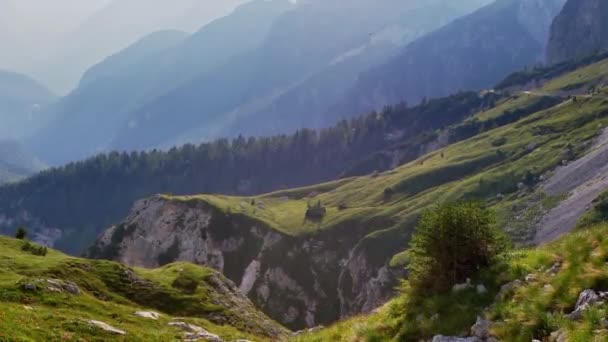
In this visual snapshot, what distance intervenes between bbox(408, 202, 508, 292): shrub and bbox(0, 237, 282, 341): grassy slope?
16844 millimetres

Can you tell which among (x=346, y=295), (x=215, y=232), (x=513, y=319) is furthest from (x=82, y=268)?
(x=215, y=232)

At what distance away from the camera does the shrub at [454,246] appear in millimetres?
17453

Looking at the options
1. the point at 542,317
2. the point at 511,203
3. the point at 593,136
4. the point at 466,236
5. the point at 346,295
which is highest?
the point at 466,236

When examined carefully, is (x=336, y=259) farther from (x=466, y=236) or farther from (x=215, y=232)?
(x=466, y=236)

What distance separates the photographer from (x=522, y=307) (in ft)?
44.7

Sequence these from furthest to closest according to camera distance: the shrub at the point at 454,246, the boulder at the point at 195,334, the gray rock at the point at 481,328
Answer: the boulder at the point at 195,334
the shrub at the point at 454,246
the gray rock at the point at 481,328

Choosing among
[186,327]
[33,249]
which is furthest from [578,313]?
[33,249]

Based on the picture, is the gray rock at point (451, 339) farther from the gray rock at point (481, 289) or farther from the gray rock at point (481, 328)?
the gray rock at point (481, 289)

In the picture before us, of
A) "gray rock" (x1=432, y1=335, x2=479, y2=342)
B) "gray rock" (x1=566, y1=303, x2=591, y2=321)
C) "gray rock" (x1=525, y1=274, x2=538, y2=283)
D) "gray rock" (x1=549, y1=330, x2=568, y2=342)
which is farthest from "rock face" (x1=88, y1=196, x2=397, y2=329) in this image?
"gray rock" (x1=549, y1=330, x2=568, y2=342)

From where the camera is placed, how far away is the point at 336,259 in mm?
135125

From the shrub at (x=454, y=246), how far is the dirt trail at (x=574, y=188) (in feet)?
287

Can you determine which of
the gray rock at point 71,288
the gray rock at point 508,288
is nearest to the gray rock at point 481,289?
the gray rock at point 508,288

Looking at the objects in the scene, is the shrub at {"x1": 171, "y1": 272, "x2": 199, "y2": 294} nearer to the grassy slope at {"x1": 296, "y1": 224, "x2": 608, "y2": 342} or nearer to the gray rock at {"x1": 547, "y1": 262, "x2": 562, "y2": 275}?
the grassy slope at {"x1": 296, "y1": 224, "x2": 608, "y2": 342}

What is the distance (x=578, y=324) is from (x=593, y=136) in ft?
482
